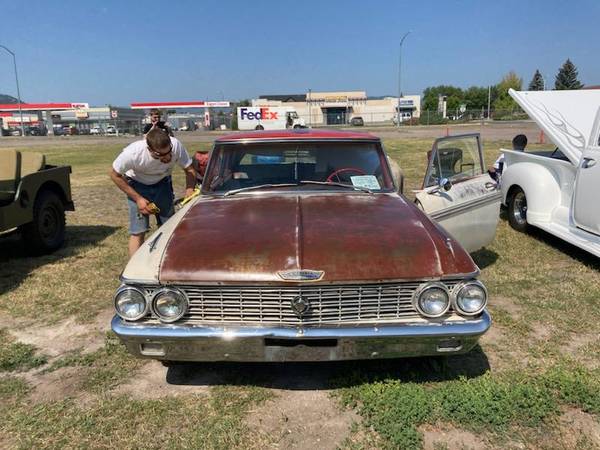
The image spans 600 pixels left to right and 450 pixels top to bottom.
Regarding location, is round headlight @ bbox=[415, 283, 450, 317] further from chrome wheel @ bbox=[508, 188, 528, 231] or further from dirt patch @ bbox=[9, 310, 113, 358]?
chrome wheel @ bbox=[508, 188, 528, 231]

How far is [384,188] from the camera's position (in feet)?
13.1

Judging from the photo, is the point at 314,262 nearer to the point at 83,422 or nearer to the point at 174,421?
the point at 174,421

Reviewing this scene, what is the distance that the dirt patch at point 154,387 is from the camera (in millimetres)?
3148

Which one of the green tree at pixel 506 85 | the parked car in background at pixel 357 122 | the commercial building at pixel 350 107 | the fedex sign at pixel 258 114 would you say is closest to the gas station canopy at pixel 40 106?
the commercial building at pixel 350 107

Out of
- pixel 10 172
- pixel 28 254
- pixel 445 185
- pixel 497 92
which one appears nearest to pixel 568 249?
pixel 445 185

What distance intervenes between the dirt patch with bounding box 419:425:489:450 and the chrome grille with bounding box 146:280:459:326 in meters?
0.64

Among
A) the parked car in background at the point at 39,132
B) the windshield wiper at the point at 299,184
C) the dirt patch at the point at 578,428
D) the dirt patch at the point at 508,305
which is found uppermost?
the parked car in background at the point at 39,132

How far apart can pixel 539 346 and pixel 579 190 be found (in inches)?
102

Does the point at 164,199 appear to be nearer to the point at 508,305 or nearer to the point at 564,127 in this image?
the point at 508,305

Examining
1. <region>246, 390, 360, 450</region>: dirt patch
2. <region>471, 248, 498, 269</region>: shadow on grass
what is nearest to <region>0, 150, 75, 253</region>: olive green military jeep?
<region>246, 390, 360, 450</region>: dirt patch

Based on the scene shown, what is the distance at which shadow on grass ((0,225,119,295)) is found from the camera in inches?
217

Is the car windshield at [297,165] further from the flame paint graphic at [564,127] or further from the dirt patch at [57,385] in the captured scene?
the flame paint graphic at [564,127]

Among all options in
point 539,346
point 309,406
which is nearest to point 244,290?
point 309,406

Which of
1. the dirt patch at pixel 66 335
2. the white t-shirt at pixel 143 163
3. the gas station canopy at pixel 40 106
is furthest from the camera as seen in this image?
the gas station canopy at pixel 40 106
